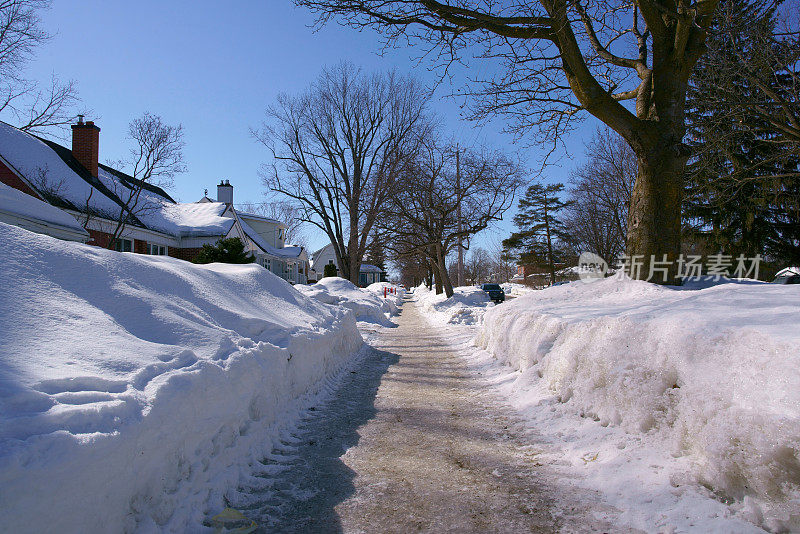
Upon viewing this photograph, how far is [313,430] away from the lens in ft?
16.9

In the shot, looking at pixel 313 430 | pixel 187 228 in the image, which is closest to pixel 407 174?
pixel 187 228

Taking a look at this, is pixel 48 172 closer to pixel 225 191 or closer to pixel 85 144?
pixel 85 144

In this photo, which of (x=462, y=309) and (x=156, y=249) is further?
(x=156, y=249)

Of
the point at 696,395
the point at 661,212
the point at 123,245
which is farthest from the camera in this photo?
the point at 123,245

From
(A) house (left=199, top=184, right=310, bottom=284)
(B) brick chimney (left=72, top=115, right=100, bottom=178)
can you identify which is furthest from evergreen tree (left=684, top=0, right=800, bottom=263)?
(A) house (left=199, top=184, right=310, bottom=284)

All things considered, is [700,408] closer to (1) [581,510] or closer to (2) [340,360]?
(1) [581,510]

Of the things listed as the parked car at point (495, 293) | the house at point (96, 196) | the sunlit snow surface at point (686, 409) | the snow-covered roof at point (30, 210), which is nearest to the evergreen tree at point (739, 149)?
the sunlit snow surface at point (686, 409)

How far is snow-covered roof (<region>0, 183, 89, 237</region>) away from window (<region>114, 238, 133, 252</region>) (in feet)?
23.5

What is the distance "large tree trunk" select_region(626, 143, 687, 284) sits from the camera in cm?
828

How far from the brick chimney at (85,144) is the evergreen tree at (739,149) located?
24.0 metres

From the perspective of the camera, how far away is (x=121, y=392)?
2.85 meters

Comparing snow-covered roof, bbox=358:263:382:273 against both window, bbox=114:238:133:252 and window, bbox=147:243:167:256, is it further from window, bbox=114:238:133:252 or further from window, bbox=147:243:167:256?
window, bbox=114:238:133:252

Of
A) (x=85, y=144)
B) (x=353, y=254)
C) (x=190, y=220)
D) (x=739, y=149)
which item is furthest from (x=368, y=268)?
(x=739, y=149)

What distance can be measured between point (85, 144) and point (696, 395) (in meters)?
25.7
